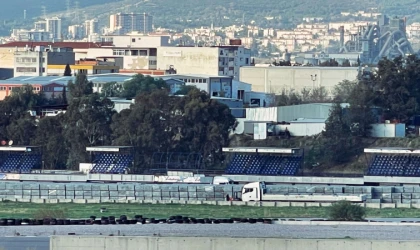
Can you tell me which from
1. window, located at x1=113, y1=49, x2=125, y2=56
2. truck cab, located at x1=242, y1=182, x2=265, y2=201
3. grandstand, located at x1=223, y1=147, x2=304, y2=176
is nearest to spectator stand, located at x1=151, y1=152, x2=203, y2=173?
grandstand, located at x1=223, y1=147, x2=304, y2=176

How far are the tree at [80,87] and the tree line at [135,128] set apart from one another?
19.5ft

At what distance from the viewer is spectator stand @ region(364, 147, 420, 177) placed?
254 ft

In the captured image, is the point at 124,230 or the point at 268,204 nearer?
the point at 124,230

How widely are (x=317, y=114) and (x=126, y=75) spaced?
72.3 ft

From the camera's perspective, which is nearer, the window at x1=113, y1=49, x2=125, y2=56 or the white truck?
the white truck

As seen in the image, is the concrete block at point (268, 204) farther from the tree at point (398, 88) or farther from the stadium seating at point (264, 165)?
the tree at point (398, 88)

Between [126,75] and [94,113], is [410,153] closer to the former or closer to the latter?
[94,113]

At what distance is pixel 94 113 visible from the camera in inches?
3556

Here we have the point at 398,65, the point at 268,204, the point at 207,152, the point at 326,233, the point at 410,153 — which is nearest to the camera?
the point at 326,233

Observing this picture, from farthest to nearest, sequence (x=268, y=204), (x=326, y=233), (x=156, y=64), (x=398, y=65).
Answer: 1. (x=156, y=64)
2. (x=398, y=65)
3. (x=268, y=204)
4. (x=326, y=233)

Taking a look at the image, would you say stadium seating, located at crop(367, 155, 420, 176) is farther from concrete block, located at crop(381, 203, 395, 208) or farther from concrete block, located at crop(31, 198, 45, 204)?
concrete block, located at crop(31, 198, 45, 204)

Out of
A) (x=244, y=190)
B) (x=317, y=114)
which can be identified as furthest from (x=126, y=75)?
(x=244, y=190)

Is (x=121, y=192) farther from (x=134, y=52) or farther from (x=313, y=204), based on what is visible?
(x=134, y=52)

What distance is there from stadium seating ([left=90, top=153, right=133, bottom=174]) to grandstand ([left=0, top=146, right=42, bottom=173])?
122 inches
